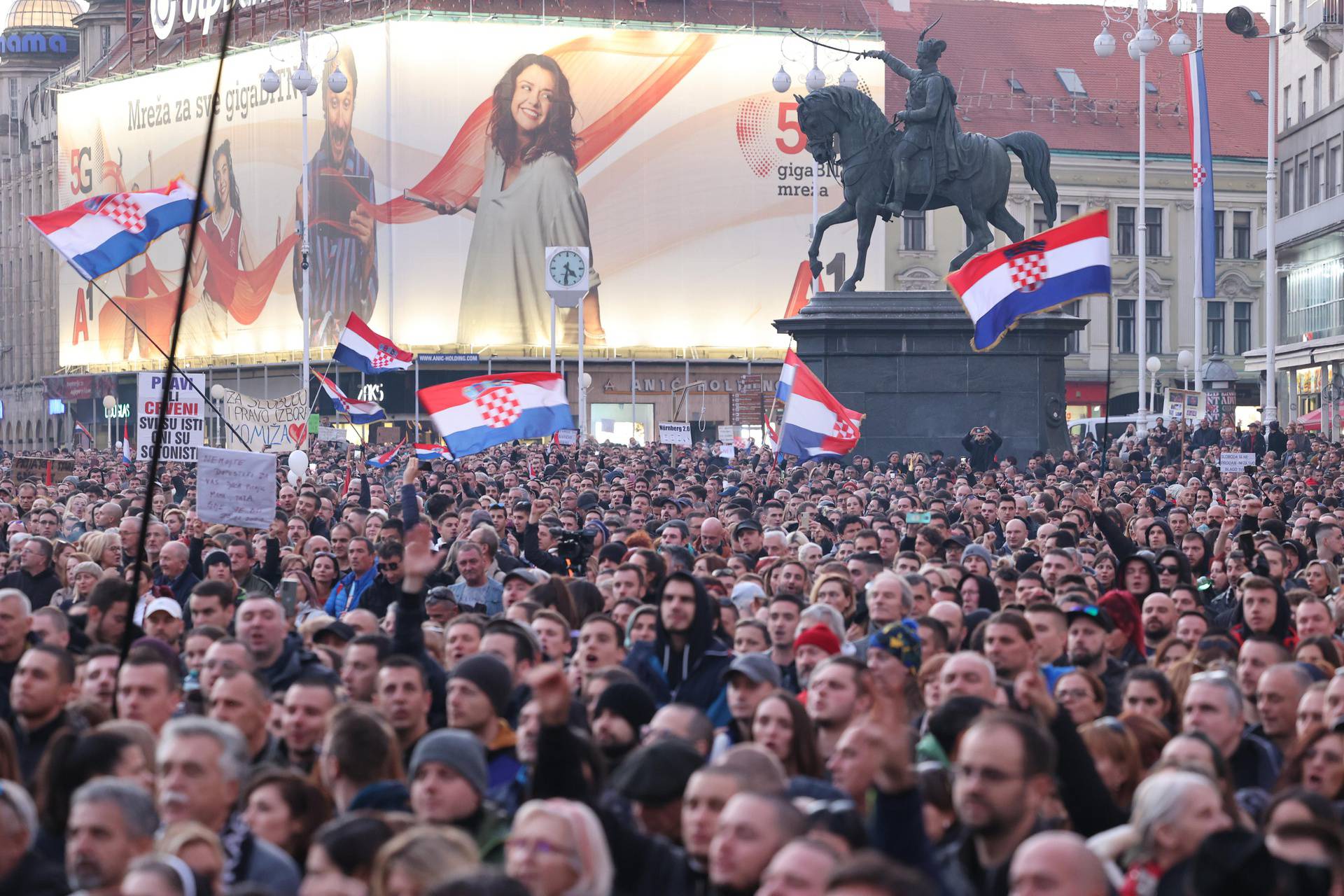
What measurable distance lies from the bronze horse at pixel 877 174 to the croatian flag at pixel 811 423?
7.81 metres

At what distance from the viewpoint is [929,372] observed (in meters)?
33.8

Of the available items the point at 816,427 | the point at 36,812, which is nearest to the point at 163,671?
the point at 36,812

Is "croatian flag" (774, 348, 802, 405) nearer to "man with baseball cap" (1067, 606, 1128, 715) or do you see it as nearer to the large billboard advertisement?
"man with baseball cap" (1067, 606, 1128, 715)

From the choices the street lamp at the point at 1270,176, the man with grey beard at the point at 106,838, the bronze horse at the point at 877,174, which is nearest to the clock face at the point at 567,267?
the street lamp at the point at 1270,176

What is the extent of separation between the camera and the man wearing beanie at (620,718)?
7746 millimetres

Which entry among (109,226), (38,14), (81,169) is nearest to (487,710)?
(109,226)

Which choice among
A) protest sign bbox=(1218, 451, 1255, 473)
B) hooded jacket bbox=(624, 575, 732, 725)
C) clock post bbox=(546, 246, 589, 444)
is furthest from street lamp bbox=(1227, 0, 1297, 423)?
hooded jacket bbox=(624, 575, 732, 725)

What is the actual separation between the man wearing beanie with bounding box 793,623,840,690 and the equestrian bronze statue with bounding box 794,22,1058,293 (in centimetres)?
2388

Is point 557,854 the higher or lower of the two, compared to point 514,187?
lower

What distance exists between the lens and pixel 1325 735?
281 inches

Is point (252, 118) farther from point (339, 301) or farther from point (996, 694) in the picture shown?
point (996, 694)

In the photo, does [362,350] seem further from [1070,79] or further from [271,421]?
[1070,79]

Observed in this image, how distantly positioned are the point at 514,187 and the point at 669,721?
63985mm

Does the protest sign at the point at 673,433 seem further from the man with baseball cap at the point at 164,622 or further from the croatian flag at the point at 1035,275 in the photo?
the man with baseball cap at the point at 164,622
